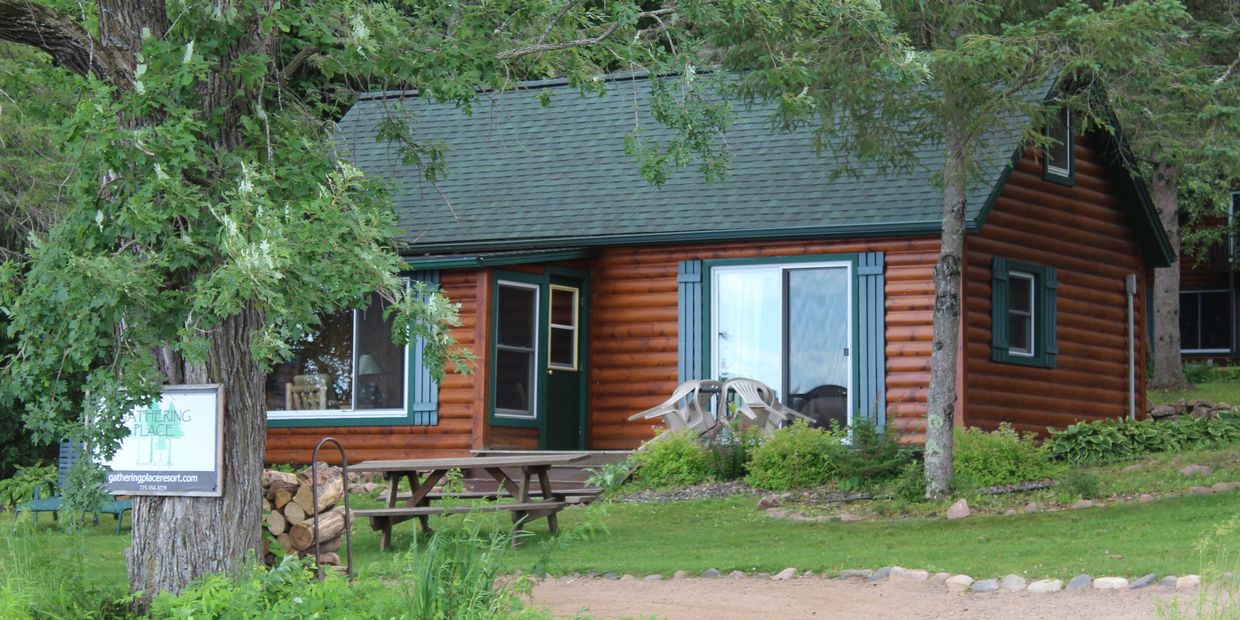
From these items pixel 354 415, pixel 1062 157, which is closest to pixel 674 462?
pixel 354 415

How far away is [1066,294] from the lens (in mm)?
→ 19203

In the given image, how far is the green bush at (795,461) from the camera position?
51.3 feet

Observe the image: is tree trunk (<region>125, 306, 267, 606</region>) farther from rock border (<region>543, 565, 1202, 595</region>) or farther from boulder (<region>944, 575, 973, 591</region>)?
boulder (<region>944, 575, 973, 591</region>)

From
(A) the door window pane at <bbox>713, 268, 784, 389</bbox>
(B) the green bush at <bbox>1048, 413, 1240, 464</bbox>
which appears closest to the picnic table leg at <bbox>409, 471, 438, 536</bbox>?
(A) the door window pane at <bbox>713, 268, 784, 389</bbox>

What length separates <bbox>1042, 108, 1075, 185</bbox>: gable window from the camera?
61.7ft

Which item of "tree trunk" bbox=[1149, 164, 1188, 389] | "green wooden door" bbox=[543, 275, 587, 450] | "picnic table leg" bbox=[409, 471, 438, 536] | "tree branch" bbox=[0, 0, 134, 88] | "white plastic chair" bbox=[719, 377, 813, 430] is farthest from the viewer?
"tree trunk" bbox=[1149, 164, 1188, 389]

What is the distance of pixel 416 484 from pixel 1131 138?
40.6 ft

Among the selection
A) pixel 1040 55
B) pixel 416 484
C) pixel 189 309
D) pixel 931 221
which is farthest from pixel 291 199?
pixel 931 221

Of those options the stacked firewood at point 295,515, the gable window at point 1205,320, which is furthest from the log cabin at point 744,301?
the gable window at point 1205,320

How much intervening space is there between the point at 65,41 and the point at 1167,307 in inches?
908

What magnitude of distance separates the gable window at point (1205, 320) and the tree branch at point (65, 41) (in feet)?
97.8

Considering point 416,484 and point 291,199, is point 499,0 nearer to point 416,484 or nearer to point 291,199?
point 291,199

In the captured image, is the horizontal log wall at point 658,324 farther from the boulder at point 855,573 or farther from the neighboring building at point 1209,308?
the neighboring building at point 1209,308

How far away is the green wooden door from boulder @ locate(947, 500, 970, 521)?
626 cm
